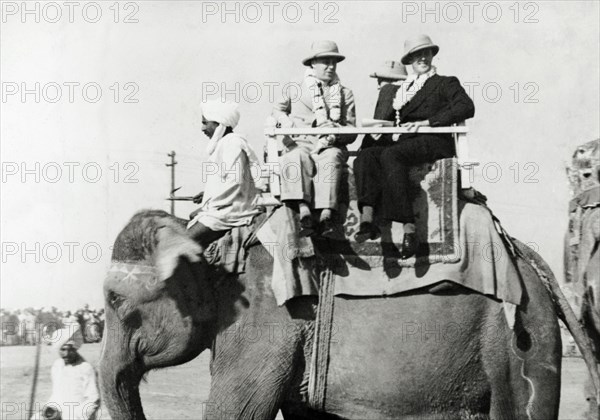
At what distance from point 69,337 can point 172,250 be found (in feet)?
9.61

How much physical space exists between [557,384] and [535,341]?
0.33 m

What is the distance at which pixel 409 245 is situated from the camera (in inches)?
298

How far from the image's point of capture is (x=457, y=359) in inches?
299

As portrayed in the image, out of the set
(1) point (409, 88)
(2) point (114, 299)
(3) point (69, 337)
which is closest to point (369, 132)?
(1) point (409, 88)

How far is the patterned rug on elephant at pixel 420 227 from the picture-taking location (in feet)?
25.2

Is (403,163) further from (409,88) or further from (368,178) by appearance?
A: (409,88)

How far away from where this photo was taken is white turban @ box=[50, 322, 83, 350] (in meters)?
10.1

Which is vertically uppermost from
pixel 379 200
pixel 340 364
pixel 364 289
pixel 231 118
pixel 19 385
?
pixel 231 118

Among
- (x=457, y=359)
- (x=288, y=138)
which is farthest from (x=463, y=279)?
(x=288, y=138)

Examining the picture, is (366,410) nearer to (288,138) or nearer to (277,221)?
(277,221)

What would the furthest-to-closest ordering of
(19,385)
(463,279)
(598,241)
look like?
(19,385) → (598,241) → (463,279)

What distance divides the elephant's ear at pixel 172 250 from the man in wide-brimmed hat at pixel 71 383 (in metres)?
2.74

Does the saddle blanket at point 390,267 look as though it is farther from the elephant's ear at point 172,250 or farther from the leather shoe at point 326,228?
the elephant's ear at point 172,250

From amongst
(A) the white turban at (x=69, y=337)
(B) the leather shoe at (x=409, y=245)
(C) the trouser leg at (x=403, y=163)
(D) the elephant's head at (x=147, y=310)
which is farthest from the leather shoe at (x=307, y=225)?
(A) the white turban at (x=69, y=337)
